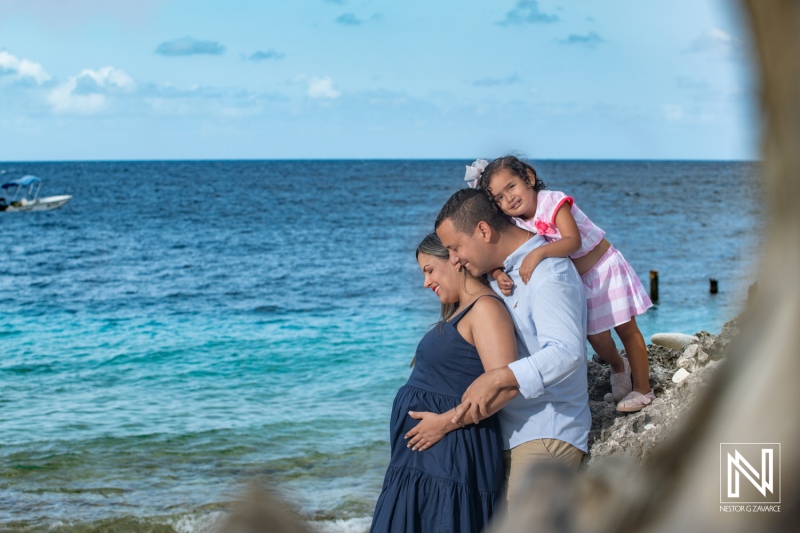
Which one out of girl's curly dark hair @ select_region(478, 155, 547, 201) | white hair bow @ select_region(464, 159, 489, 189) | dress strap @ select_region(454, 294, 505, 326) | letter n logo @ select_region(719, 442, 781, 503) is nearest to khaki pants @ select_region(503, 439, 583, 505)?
dress strap @ select_region(454, 294, 505, 326)

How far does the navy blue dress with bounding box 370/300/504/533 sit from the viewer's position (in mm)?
3240

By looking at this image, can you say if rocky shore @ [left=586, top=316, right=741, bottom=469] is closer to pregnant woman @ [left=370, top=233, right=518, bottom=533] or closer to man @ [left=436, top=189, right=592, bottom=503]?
man @ [left=436, top=189, right=592, bottom=503]

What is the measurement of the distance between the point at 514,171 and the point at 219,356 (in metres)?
13.3

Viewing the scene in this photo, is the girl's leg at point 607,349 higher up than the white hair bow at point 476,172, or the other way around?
the white hair bow at point 476,172

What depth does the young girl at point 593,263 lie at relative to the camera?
3873mm

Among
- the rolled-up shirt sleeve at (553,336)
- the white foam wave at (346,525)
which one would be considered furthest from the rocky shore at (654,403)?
the white foam wave at (346,525)


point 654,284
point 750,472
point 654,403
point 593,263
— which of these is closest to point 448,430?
point 654,403

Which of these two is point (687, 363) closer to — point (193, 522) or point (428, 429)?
point (428, 429)

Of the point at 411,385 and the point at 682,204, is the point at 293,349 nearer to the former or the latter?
the point at 411,385

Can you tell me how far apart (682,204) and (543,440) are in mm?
58002

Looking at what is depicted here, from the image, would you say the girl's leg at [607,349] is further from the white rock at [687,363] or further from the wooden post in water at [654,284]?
the wooden post in water at [654,284]

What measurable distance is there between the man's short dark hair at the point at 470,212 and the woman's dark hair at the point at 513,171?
18.0 inches

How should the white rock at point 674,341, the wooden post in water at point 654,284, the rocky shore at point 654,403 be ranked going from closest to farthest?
Answer: the rocky shore at point 654,403 < the white rock at point 674,341 < the wooden post in water at point 654,284

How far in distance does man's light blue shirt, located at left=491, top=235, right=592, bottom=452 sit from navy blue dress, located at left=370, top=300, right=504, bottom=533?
0.57ft
